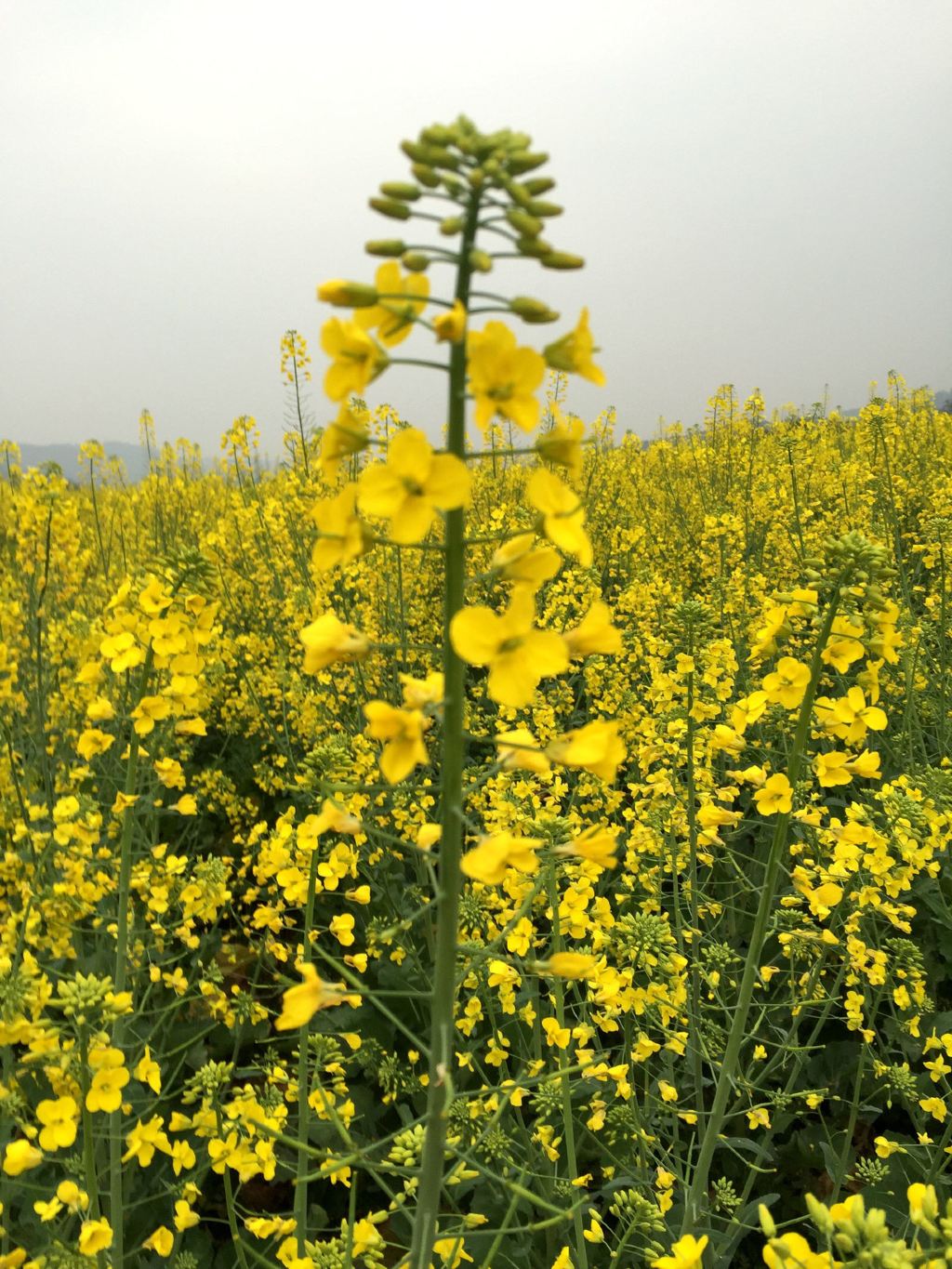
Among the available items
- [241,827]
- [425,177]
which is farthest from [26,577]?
[425,177]

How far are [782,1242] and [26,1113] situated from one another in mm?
3345

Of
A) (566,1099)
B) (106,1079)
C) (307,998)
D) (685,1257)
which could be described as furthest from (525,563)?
(566,1099)

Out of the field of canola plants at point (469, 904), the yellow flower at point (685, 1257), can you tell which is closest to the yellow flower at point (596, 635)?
the field of canola plants at point (469, 904)

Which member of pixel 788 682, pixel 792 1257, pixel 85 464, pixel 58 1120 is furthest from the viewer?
pixel 85 464

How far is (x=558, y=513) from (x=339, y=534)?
0.36 metres

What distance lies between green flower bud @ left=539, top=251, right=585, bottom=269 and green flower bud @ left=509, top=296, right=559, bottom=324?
0.23 ft

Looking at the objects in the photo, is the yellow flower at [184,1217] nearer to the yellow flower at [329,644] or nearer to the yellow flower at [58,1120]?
the yellow flower at [58,1120]

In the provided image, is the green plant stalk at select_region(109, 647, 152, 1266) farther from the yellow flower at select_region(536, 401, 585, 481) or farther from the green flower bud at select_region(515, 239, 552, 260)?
the green flower bud at select_region(515, 239, 552, 260)

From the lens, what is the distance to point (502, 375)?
3.74 feet

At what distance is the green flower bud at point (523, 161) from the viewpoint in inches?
45.9

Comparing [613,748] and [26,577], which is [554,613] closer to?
[26,577]

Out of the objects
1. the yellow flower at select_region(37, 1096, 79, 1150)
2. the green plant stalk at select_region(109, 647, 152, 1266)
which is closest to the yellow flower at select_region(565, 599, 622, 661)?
the green plant stalk at select_region(109, 647, 152, 1266)

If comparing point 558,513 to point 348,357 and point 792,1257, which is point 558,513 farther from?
point 792,1257

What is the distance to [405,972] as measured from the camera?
161 inches
